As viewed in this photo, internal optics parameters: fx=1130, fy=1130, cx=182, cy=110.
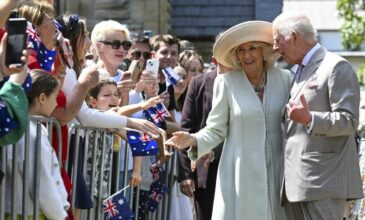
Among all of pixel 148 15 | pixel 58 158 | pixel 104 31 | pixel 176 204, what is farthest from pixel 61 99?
pixel 148 15

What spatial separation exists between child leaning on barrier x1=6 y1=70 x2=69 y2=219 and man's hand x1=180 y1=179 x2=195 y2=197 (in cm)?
255

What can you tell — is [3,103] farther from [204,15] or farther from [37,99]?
[204,15]

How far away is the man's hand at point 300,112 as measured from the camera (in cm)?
755

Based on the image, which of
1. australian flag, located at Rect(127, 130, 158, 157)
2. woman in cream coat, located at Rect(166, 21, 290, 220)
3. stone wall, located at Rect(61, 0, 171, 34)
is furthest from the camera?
stone wall, located at Rect(61, 0, 171, 34)

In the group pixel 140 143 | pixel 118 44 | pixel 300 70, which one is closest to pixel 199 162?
pixel 140 143

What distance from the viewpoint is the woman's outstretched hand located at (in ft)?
26.5

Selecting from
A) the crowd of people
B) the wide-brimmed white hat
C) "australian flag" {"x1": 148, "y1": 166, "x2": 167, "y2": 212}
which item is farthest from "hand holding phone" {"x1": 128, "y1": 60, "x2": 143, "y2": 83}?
the wide-brimmed white hat

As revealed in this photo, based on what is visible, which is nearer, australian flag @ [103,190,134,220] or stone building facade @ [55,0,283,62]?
australian flag @ [103,190,134,220]

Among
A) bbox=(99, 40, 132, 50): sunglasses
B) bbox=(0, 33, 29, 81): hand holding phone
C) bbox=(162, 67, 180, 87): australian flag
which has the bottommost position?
bbox=(162, 67, 180, 87): australian flag

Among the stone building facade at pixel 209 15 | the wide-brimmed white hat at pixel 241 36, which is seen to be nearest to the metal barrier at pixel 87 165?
the wide-brimmed white hat at pixel 241 36

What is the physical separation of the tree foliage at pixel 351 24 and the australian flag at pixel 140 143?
25.9 metres

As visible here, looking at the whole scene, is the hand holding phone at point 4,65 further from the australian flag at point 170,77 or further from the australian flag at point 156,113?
the australian flag at point 170,77

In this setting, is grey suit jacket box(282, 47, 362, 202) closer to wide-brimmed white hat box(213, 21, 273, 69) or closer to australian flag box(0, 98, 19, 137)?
wide-brimmed white hat box(213, 21, 273, 69)

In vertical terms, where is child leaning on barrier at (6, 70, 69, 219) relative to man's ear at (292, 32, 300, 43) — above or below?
below
